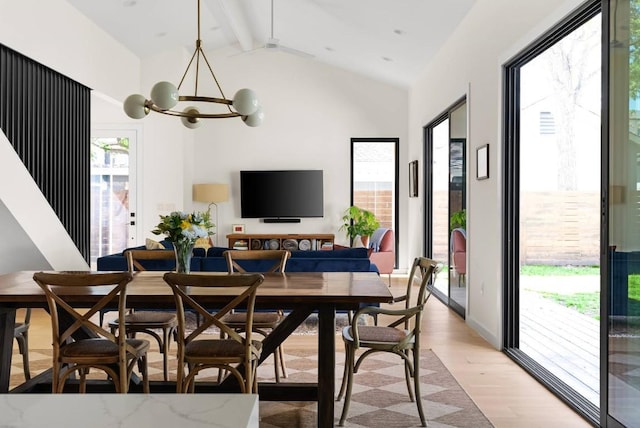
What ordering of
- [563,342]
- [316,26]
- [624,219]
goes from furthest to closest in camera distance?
[316,26] → [563,342] → [624,219]

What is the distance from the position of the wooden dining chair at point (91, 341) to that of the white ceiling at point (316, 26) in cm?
442

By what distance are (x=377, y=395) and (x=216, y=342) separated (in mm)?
1194

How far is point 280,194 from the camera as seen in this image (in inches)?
383

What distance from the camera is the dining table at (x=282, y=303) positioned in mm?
2771

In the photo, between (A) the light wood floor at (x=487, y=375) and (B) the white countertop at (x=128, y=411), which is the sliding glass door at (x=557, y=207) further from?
(B) the white countertop at (x=128, y=411)

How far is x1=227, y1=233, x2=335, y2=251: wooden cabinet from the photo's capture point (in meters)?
9.44

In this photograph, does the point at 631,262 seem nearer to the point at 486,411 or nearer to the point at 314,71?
the point at 486,411

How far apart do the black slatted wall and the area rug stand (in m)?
2.15

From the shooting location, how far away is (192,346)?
282 centimetres

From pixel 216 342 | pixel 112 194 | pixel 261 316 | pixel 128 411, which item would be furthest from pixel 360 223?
pixel 128 411

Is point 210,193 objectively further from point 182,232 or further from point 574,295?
point 182,232

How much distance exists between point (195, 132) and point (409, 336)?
24.8 feet

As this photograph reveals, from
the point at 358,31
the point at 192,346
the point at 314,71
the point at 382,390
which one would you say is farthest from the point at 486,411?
the point at 314,71

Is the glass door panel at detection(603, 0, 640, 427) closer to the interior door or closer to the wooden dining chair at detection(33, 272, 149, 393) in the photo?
the wooden dining chair at detection(33, 272, 149, 393)
